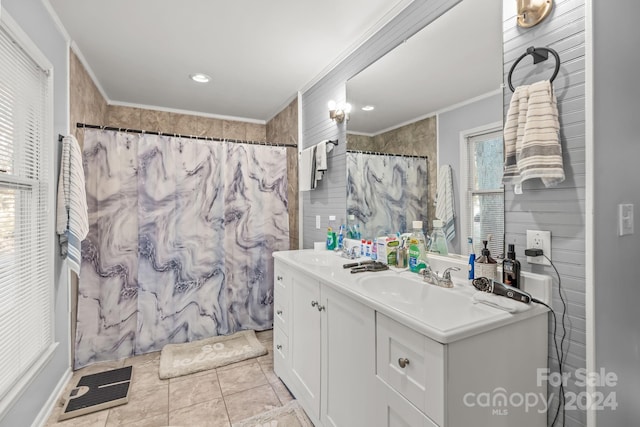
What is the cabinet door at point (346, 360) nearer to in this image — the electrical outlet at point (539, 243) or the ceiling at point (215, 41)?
the electrical outlet at point (539, 243)

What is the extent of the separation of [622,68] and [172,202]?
2.85 metres

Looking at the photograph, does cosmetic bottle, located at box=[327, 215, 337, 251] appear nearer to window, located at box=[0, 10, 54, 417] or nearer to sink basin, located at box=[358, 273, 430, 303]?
sink basin, located at box=[358, 273, 430, 303]

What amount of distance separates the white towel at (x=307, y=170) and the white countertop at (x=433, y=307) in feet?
3.51

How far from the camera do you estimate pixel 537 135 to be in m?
1.12

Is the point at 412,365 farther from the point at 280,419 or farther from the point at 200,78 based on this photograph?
the point at 200,78

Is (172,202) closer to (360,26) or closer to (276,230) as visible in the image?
(276,230)

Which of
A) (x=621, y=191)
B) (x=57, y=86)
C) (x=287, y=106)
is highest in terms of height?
(x=287, y=106)

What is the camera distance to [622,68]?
1.15m

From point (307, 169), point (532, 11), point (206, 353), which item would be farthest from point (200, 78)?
point (532, 11)

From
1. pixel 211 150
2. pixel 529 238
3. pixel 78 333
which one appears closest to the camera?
pixel 529 238

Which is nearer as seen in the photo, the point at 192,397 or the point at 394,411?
the point at 394,411

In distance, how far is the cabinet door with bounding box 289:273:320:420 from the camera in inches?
65.7

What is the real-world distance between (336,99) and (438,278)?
1.66 m

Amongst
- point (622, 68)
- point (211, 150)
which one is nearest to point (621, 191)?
point (622, 68)
